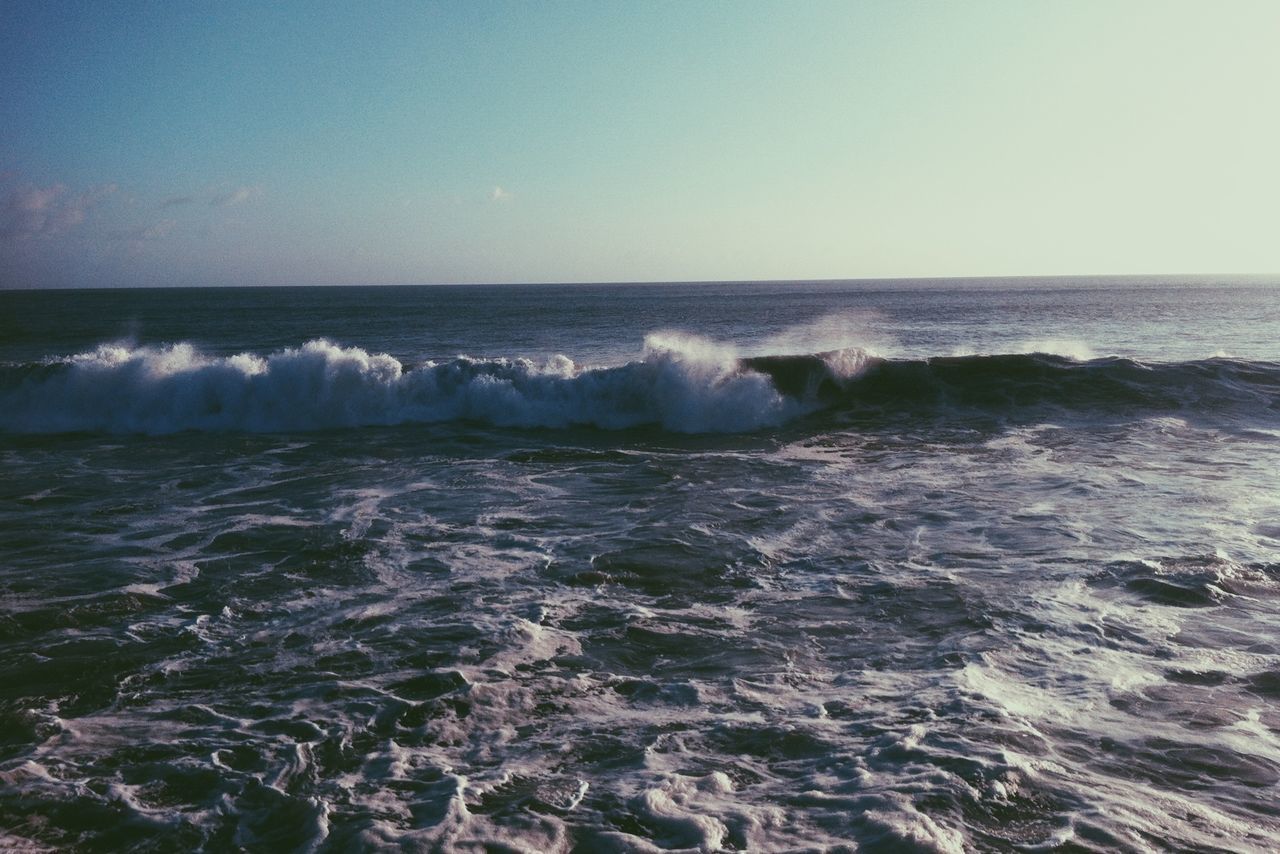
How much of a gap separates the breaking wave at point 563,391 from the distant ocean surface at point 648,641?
2.08 m

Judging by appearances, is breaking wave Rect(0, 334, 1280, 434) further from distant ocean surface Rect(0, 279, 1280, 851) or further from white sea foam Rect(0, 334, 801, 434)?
distant ocean surface Rect(0, 279, 1280, 851)

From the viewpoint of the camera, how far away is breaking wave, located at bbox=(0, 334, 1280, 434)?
17906mm

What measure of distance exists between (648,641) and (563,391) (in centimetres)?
1291

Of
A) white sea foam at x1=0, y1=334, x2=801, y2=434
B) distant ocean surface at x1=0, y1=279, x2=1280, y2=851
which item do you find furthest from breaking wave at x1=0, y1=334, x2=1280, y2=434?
distant ocean surface at x1=0, y1=279, x2=1280, y2=851

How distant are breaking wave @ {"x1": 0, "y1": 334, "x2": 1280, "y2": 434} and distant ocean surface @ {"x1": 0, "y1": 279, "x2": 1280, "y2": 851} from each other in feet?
6.83

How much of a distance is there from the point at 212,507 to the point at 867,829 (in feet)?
31.9

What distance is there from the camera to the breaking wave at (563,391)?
17.9 m

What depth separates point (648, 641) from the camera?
6.44m

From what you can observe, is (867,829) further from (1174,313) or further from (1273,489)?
(1174,313)

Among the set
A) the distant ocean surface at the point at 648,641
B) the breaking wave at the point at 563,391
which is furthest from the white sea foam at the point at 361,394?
the distant ocean surface at the point at 648,641

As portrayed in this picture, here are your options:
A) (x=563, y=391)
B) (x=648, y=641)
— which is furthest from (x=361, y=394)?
(x=648, y=641)

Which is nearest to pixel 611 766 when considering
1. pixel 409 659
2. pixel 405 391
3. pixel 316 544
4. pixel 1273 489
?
pixel 409 659

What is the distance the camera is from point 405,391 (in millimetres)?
19141

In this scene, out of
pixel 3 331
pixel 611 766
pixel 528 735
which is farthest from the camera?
pixel 3 331
